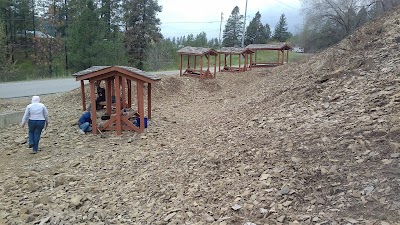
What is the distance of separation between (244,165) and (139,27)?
118ft

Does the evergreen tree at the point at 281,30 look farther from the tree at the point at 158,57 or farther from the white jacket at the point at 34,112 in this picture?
the white jacket at the point at 34,112

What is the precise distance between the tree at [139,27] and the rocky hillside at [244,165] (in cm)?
3005

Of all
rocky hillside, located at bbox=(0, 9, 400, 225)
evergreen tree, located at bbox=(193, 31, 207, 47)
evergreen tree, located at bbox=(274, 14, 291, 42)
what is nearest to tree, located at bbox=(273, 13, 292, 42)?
evergreen tree, located at bbox=(274, 14, 291, 42)

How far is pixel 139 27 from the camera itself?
1524 inches

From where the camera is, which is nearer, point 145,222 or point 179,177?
point 145,222

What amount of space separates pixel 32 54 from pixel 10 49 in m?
2.84

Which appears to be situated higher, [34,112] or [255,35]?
[255,35]

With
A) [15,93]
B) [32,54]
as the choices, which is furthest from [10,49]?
[15,93]

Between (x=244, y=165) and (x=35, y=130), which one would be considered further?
(x=35, y=130)

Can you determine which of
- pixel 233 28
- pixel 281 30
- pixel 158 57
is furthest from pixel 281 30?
pixel 158 57

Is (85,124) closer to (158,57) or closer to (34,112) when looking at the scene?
(34,112)

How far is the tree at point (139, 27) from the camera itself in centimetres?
3812

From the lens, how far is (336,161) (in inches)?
186

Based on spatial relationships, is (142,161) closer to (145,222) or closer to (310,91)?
(145,222)
